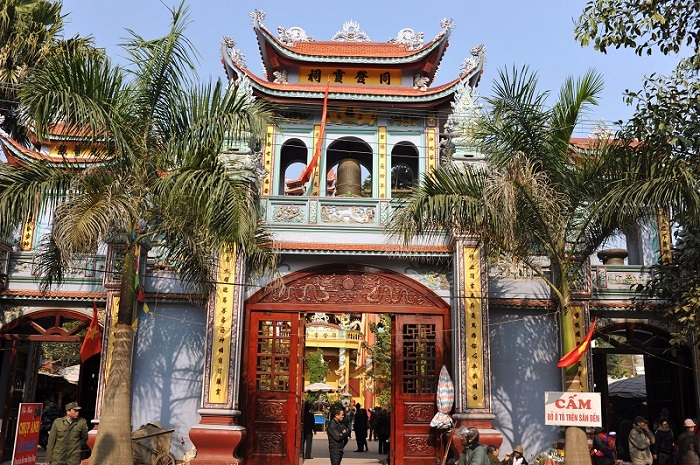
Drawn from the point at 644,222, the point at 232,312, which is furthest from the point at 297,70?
the point at 644,222

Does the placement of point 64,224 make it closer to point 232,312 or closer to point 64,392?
point 232,312

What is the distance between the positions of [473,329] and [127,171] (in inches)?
259

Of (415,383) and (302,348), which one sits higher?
(302,348)

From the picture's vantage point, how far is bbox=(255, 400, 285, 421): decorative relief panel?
12.8 metres

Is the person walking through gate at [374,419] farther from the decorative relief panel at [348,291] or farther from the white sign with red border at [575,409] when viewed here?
the white sign with red border at [575,409]

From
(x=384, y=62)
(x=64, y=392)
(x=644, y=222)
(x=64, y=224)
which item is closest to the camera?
(x=64, y=224)

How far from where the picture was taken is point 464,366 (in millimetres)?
12391

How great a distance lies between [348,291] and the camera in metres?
13.3

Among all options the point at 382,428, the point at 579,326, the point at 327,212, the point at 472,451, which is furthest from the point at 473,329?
the point at 382,428

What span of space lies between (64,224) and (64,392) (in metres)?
16.3

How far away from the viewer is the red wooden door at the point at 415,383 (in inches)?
502

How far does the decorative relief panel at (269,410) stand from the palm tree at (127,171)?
4.33 metres

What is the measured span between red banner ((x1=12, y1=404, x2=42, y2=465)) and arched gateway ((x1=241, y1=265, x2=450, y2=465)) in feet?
14.1

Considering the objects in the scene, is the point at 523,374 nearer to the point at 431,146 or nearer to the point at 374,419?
the point at 431,146
